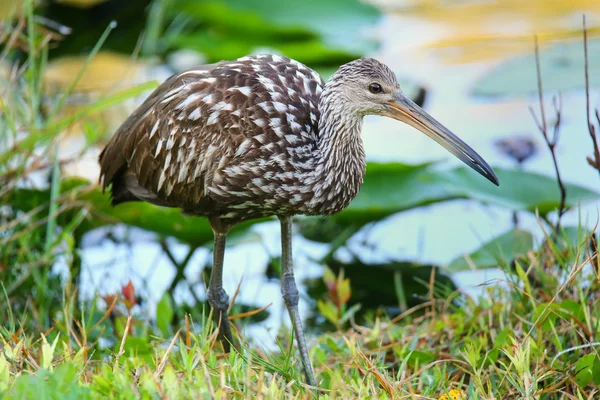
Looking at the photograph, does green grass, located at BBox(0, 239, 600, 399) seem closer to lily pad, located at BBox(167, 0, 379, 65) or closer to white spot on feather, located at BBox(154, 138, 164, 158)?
white spot on feather, located at BBox(154, 138, 164, 158)

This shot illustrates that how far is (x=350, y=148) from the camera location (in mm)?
3514

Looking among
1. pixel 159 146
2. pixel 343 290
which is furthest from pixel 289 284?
pixel 159 146

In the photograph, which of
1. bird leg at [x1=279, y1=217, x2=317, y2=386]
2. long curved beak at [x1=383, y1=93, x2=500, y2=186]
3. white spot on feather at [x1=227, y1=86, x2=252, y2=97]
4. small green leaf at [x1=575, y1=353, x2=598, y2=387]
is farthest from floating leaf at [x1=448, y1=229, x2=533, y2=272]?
white spot on feather at [x1=227, y1=86, x2=252, y2=97]

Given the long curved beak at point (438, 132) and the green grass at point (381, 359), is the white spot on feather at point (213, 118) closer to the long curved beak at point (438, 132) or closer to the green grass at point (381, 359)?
the long curved beak at point (438, 132)

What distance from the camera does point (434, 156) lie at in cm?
618

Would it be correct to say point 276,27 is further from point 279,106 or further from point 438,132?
point 438,132

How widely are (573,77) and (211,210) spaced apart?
339cm

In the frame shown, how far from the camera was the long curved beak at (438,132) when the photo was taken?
3.29m

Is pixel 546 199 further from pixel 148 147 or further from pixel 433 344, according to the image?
pixel 148 147

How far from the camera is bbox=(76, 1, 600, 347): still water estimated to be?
528 centimetres

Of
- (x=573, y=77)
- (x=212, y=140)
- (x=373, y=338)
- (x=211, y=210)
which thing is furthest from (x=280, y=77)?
(x=573, y=77)

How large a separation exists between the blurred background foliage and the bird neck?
79 centimetres

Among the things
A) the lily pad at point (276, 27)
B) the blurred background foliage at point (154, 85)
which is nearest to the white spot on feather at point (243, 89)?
the blurred background foliage at point (154, 85)

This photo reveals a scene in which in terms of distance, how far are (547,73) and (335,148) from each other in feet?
10.9
